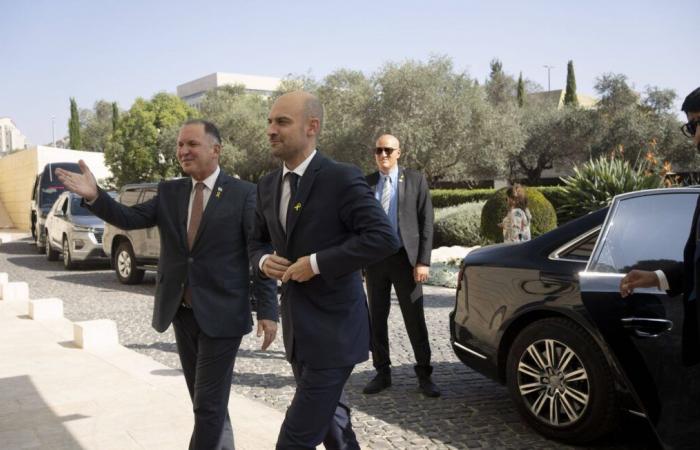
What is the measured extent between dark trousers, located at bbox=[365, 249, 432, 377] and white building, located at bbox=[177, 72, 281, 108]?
130666 millimetres

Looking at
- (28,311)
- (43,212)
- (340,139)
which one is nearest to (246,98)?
(340,139)

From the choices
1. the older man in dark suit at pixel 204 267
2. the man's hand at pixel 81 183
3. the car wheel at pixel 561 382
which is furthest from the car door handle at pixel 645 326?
the man's hand at pixel 81 183

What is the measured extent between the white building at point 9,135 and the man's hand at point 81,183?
187191 mm

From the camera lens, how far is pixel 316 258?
103 inches

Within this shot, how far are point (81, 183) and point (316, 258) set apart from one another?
134 cm

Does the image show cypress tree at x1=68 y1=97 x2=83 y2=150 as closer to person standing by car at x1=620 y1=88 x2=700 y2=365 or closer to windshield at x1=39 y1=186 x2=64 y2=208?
windshield at x1=39 y1=186 x2=64 y2=208

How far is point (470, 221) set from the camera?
1920 centimetres

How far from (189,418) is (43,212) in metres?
18.3

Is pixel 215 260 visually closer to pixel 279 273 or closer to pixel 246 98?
pixel 279 273

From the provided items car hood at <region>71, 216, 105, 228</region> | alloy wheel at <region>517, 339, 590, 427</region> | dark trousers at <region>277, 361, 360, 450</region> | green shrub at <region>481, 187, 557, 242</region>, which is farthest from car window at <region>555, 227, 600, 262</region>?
car hood at <region>71, 216, 105, 228</region>

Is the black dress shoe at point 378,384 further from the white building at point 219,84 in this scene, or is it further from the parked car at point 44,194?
the white building at point 219,84

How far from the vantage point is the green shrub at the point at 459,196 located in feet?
81.9

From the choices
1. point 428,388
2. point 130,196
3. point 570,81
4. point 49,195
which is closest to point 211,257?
point 428,388

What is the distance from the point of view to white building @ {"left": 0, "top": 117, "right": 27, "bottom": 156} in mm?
173500
